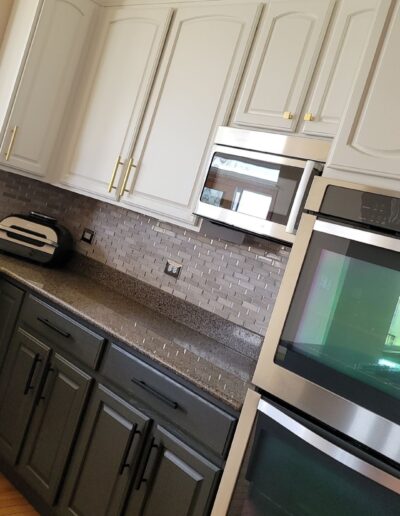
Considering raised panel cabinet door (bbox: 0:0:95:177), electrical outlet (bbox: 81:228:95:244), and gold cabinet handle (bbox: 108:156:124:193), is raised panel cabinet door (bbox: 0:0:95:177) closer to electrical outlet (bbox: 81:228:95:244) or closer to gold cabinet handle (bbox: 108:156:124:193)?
electrical outlet (bbox: 81:228:95:244)

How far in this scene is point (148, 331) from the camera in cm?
225

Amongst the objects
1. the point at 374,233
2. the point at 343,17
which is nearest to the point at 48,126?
the point at 343,17

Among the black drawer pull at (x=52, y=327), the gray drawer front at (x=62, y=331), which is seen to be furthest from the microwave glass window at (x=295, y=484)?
the black drawer pull at (x=52, y=327)

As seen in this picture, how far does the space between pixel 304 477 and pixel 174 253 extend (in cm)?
152

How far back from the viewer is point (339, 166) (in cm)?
155

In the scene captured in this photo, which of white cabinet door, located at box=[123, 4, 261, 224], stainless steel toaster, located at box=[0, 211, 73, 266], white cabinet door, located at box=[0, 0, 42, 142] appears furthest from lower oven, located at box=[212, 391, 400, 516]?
white cabinet door, located at box=[0, 0, 42, 142]

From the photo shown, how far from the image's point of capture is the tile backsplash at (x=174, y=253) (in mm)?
2428

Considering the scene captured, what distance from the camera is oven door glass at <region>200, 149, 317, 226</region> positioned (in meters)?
1.97

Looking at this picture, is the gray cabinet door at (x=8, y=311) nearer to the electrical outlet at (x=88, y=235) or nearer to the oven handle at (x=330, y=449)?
the electrical outlet at (x=88, y=235)

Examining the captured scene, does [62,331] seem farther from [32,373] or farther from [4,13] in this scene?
[4,13]

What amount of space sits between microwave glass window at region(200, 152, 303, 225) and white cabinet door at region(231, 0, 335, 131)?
0.59 feet

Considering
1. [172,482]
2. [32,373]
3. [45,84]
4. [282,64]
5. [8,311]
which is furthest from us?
[45,84]

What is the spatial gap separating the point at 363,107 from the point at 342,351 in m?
0.67

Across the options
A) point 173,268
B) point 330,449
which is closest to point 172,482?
point 330,449
